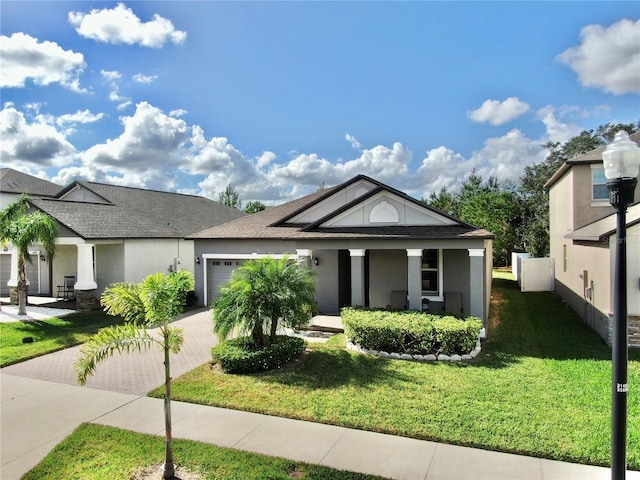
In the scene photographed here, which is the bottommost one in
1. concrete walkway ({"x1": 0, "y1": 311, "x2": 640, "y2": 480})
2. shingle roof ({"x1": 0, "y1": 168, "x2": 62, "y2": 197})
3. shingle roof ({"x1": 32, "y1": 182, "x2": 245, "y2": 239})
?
concrete walkway ({"x1": 0, "y1": 311, "x2": 640, "y2": 480})

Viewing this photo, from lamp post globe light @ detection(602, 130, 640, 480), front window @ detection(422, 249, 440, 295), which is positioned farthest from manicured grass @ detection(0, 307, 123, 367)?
lamp post globe light @ detection(602, 130, 640, 480)

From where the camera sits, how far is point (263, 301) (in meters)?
9.33

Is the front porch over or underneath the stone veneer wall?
over

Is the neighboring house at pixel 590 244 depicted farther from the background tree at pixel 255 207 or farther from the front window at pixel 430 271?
the background tree at pixel 255 207

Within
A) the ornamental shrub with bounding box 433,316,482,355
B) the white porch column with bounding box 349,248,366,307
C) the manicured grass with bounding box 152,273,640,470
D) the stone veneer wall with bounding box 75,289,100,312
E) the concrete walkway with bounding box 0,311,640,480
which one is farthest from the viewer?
the stone veneer wall with bounding box 75,289,100,312

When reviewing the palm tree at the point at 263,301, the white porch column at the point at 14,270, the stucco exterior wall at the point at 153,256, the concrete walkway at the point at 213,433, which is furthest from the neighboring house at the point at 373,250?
the white porch column at the point at 14,270

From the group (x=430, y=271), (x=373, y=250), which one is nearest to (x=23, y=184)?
(x=373, y=250)

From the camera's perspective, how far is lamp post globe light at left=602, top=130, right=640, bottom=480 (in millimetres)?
3818

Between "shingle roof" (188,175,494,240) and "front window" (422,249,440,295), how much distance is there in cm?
190

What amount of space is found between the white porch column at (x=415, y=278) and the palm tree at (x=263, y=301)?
3.36 meters

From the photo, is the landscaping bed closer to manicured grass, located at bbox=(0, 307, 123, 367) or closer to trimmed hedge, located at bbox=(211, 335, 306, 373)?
trimmed hedge, located at bbox=(211, 335, 306, 373)

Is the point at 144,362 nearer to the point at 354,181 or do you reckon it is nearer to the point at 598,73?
the point at 354,181

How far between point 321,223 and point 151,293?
869cm

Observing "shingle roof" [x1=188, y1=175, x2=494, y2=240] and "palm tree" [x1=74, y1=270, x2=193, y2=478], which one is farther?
"shingle roof" [x1=188, y1=175, x2=494, y2=240]
